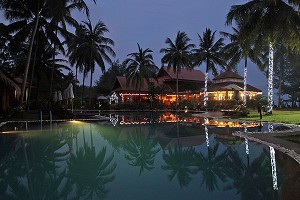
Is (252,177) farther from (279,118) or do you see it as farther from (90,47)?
(90,47)

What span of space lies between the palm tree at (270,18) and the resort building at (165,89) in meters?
25.7

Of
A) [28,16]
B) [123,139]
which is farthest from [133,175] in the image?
[28,16]

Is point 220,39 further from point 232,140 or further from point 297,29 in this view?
point 232,140

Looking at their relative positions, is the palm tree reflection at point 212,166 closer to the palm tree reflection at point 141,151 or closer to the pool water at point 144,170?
the pool water at point 144,170

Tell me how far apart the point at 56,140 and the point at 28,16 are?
16.8m

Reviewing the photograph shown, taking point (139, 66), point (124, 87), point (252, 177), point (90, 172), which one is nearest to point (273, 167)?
point (252, 177)

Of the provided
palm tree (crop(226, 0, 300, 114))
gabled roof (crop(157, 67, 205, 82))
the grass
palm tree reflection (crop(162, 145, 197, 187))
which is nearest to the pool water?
palm tree reflection (crop(162, 145, 197, 187))

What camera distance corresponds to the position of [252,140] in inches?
447

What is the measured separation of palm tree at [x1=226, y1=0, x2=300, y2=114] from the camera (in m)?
15.3

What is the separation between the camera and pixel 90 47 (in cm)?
→ 3741

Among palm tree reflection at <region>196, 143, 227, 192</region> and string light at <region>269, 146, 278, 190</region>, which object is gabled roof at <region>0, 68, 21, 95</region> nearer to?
palm tree reflection at <region>196, 143, 227, 192</region>

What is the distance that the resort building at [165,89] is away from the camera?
146 feet

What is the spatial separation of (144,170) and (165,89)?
3829 centimetres

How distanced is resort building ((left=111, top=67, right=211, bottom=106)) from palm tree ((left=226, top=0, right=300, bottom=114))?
25.7 metres
